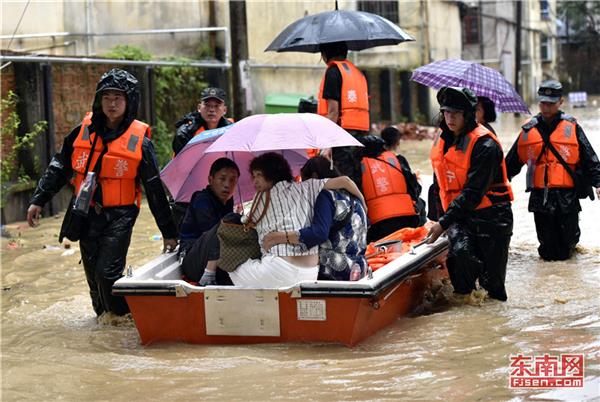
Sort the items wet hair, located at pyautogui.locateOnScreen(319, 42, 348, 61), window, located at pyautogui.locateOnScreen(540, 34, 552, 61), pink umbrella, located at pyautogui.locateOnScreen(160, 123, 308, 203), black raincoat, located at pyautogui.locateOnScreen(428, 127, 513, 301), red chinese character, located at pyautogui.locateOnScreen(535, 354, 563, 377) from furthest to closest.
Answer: window, located at pyautogui.locateOnScreen(540, 34, 552, 61)
wet hair, located at pyautogui.locateOnScreen(319, 42, 348, 61)
pink umbrella, located at pyautogui.locateOnScreen(160, 123, 308, 203)
black raincoat, located at pyautogui.locateOnScreen(428, 127, 513, 301)
red chinese character, located at pyautogui.locateOnScreen(535, 354, 563, 377)

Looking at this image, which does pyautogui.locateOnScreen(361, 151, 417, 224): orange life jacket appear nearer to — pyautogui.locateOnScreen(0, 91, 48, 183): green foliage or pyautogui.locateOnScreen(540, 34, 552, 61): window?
pyautogui.locateOnScreen(0, 91, 48, 183): green foliage

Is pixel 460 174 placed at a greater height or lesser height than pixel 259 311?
greater

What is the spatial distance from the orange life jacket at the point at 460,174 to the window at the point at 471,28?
122 ft

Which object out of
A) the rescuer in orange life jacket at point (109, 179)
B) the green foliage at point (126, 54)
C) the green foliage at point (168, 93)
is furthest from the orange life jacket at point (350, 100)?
the green foliage at point (126, 54)

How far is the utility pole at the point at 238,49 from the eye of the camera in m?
12.9

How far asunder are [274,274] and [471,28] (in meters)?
39.1

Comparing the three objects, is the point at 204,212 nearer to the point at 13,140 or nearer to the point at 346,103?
the point at 346,103

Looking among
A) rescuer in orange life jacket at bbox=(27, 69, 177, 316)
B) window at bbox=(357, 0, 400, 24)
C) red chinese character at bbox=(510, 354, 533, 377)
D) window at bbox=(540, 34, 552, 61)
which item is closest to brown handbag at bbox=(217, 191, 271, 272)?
rescuer in orange life jacket at bbox=(27, 69, 177, 316)

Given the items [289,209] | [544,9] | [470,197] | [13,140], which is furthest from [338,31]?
[544,9]

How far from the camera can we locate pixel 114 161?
7551mm

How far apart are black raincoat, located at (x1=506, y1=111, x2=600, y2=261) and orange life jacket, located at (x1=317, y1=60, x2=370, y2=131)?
1.77 m

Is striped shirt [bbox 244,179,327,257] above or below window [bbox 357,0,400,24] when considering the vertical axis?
below

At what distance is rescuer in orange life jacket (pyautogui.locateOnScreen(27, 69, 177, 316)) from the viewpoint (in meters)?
7.53

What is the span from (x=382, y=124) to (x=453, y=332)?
2283 cm
